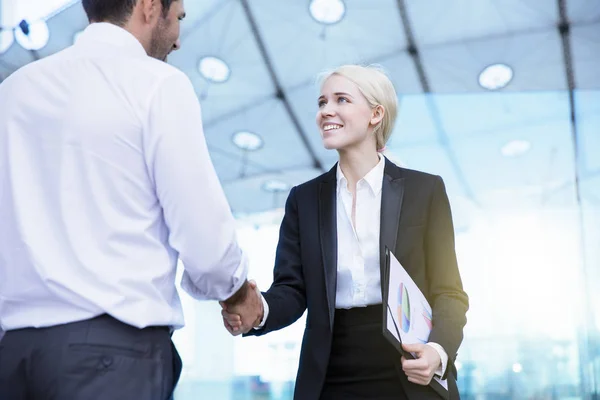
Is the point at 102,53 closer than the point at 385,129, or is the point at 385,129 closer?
the point at 102,53

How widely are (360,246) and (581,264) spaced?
9838mm

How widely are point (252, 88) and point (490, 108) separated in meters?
3.96

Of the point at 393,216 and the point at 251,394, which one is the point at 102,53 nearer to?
the point at 393,216

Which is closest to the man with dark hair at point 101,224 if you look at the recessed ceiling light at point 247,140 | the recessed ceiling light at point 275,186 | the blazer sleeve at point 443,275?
the blazer sleeve at point 443,275

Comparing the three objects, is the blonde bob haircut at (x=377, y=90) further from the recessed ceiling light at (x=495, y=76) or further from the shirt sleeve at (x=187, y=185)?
the recessed ceiling light at (x=495, y=76)

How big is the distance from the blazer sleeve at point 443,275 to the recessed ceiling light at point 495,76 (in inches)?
415

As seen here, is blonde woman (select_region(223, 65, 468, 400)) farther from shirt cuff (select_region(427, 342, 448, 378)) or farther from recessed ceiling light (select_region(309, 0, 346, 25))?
recessed ceiling light (select_region(309, 0, 346, 25))

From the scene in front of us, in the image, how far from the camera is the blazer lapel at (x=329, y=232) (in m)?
3.48

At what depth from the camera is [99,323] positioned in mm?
2367

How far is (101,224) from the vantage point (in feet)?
8.00

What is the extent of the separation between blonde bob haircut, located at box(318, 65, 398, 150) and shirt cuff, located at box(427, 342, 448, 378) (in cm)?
110

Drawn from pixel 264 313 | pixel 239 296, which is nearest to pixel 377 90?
pixel 264 313

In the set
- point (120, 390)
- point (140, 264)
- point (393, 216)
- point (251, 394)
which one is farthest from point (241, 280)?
point (251, 394)

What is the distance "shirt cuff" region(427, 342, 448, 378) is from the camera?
129 inches
